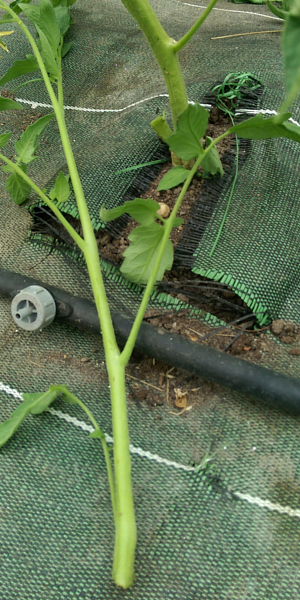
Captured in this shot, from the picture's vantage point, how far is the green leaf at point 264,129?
646mm

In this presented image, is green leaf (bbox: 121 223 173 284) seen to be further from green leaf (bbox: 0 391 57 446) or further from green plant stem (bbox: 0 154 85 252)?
green leaf (bbox: 0 391 57 446)

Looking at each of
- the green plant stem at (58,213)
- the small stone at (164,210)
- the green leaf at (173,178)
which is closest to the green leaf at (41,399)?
the green plant stem at (58,213)

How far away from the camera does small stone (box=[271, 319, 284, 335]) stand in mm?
879

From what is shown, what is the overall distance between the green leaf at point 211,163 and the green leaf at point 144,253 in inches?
10.6

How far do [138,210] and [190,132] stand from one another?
0.14 m

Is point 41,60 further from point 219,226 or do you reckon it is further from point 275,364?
point 275,364

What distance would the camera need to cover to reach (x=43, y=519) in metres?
0.67

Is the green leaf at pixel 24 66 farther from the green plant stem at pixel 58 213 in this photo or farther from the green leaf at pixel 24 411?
the green leaf at pixel 24 411

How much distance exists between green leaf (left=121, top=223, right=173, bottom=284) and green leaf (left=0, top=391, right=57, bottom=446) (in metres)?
0.27

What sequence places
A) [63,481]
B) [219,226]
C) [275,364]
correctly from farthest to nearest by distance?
[219,226] < [275,364] < [63,481]

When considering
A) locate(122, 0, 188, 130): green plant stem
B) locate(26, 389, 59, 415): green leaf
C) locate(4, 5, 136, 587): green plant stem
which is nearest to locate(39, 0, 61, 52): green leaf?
locate(122, 0, 188, 130): green plant stem

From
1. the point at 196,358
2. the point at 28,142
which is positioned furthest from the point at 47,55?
the point at 196,358

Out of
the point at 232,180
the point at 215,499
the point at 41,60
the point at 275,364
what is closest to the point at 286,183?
the point at 232,180

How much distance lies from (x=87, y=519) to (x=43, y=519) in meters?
0.06
